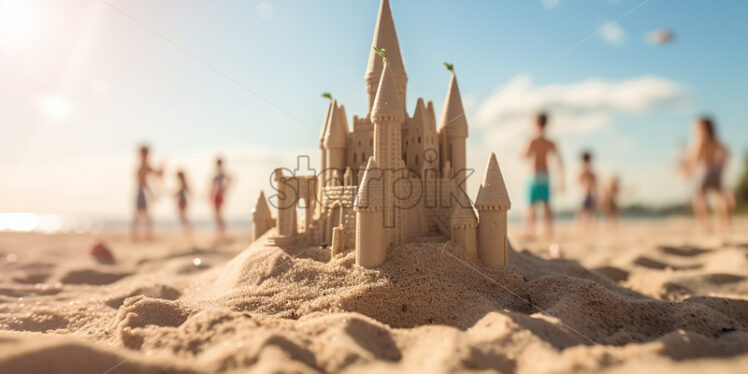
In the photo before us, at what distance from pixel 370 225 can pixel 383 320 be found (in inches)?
73.7

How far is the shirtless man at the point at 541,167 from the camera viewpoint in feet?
28.6

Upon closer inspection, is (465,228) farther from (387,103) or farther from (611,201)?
(611,201)

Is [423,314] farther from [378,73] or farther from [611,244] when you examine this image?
[611,244]

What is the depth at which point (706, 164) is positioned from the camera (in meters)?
6.18

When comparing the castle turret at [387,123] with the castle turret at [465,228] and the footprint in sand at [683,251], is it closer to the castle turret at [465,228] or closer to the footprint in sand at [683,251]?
the castle turret at [465,228]

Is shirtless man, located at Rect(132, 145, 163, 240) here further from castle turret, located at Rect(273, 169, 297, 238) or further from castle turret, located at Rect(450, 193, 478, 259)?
castle turret, located at Rect(450, 193, 478, 259)

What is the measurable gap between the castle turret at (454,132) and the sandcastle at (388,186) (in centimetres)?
3

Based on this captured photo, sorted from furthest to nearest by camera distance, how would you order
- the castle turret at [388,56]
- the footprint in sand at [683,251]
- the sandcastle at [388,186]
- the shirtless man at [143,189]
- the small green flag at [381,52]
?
the footprint in sand at [683,251], the shirtless man at [143,189], the castle turret at [388,56], the small green flag at [381,52], the sandcastle at [388,186]

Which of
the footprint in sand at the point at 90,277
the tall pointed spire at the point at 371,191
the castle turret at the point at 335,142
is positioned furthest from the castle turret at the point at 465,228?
the footprint in sand at the point at 90,277

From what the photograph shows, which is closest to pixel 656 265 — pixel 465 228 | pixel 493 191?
pixel 493 191

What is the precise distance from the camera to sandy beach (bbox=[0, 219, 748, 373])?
4.82 m

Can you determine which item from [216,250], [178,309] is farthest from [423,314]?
[216,250]

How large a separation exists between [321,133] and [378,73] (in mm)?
2293

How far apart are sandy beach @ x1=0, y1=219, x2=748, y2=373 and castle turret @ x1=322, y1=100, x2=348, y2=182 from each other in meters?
2.40
